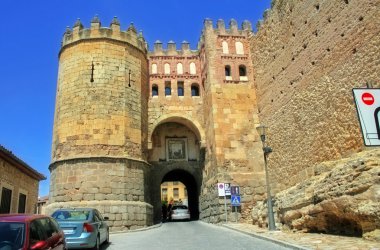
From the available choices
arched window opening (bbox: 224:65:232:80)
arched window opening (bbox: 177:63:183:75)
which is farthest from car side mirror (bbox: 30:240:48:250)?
arched window opening (bbox: 177:63:183:75)

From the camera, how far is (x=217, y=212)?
17.0 meters

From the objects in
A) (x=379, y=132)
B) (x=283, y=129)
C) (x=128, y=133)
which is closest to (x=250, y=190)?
(x=283, y=129)

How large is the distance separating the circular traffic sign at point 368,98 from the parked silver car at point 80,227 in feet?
22.7

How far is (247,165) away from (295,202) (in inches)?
323

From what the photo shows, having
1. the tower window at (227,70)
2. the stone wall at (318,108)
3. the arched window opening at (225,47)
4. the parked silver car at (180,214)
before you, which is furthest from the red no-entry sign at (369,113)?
the parked silver car at (180,214)

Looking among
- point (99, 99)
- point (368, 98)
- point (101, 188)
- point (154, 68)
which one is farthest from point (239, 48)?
point (368, 98)

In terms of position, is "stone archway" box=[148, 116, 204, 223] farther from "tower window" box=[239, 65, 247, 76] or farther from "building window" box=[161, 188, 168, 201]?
"building window" box=[161, 188, 168, 201]

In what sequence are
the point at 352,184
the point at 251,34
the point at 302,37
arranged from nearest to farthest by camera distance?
the point at 352,184
the point at 302,37
the point at 251,34

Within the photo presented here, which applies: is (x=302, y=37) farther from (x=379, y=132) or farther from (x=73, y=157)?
(x=379, y=132)

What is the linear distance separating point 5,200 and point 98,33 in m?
9.24

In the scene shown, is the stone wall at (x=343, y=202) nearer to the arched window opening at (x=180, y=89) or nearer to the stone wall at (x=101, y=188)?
the stone wall at (x=101, y=188)

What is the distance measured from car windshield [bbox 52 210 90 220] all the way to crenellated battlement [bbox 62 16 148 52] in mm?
11279

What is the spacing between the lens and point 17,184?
15.4m

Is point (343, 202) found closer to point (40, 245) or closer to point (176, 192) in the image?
point (40, 245)
